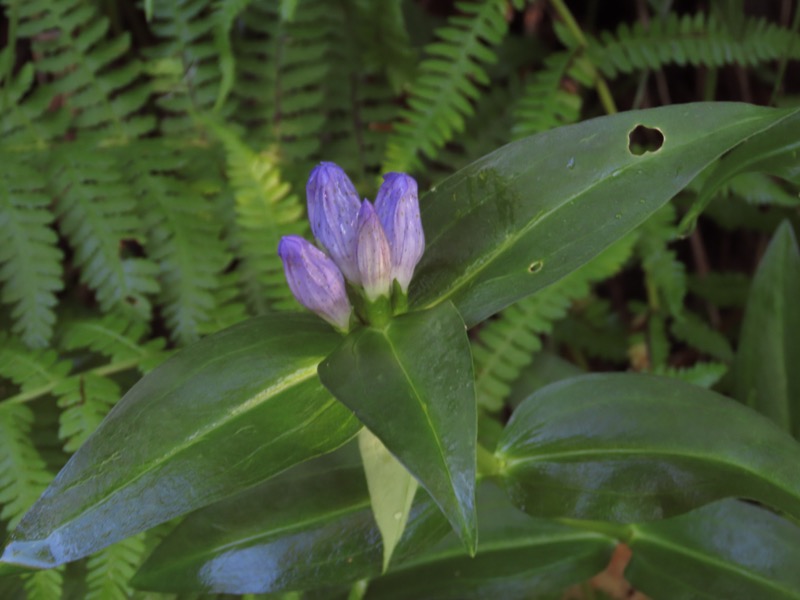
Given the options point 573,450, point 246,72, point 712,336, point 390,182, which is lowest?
point 712,336

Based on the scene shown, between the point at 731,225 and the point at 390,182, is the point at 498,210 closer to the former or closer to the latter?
the point at 390,182

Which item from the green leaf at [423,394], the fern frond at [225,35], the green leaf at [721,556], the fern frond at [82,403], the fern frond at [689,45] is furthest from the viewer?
the fern frond at [689,45]

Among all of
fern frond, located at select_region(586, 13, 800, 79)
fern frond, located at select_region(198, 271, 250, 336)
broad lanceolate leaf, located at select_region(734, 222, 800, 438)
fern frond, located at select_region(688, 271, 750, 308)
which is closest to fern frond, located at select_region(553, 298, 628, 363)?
fern frond, located at select_region(688, 271, 750, 308)

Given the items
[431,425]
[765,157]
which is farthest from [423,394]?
[765,157]

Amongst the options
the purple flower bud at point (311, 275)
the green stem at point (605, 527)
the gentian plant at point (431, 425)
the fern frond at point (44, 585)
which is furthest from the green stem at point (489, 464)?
the fern frond at point (44, 585)

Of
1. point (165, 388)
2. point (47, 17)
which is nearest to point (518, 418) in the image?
point (165, 388)

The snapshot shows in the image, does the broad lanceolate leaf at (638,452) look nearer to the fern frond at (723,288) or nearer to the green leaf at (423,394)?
the green leaf at (423,394)
